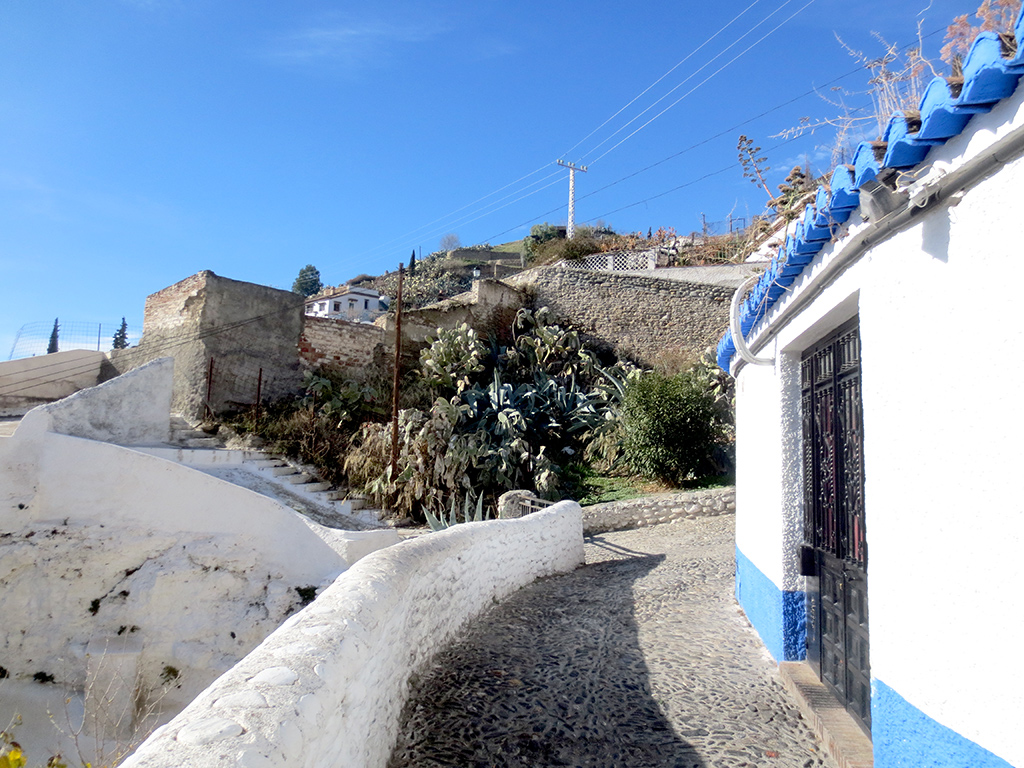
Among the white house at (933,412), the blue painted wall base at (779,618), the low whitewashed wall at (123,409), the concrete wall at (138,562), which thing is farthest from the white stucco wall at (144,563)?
the white house at (933,412)

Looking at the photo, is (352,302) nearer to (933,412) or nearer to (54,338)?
(54,338)

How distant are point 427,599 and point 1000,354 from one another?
10.6 ft

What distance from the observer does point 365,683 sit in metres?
2.70

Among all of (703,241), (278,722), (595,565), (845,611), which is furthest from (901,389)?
(703,241)

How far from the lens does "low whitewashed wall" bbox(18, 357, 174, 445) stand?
793 cm

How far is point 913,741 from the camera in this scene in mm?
2180

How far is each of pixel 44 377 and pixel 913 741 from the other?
1399 centimetres

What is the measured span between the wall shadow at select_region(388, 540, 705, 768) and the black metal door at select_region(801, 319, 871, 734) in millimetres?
913

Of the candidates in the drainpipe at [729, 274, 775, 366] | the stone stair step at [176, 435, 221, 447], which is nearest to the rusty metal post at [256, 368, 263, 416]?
the stone stair step at [176, 435, 221, 447]

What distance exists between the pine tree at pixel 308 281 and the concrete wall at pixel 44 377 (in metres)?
39.6

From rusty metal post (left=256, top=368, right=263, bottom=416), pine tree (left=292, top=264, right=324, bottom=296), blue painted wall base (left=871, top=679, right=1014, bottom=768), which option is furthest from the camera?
pine tree (left=292, top=264, right=324, bottom=296)

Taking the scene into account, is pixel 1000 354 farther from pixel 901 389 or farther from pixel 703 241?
pixel 703 241

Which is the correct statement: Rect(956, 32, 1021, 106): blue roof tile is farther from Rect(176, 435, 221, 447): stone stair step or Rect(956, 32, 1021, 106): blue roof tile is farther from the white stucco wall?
Rect(176, 435, 221, 447): stone stair step

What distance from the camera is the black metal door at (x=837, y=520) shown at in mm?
3146
